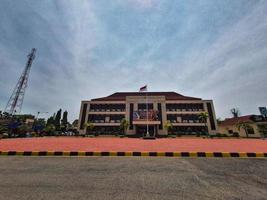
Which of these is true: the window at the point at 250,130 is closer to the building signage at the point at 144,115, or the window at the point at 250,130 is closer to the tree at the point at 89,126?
the building signage at the point at 144,115

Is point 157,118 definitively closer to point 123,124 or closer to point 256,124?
point 123,124

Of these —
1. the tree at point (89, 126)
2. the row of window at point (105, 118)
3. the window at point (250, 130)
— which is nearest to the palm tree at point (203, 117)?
the window at point (250, 130)

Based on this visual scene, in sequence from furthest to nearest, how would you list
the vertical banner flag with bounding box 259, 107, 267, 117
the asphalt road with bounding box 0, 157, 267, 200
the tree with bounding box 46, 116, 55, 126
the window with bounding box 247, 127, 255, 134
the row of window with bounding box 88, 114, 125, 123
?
the tree with bounding box 46, 116, 55, 126, the row of window with bounding box 88, 114, 125, 123, the window with bounding box 247, 127, 255, 134, the vertical banner flag with bounding box 259, 107, 267, 117, the asphalt road with bounding box 0, 157, 267, 200

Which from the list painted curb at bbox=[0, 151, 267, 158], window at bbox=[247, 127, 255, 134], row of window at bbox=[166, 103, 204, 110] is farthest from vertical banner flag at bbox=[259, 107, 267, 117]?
painted curb at bbox=[0, 151, 267, 158]

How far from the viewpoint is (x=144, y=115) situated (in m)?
38.8

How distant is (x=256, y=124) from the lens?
36750mm

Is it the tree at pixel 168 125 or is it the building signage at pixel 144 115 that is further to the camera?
the building signage at pixel 144 115

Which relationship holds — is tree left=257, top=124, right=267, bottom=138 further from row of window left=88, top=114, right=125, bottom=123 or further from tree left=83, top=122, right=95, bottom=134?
tree left=83, top=122, right=95, bottom=134

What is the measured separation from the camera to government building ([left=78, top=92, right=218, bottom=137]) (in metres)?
38.9

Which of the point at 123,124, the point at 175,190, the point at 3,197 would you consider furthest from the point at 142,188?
the point at 123,124

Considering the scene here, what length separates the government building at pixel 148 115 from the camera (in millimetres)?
38875

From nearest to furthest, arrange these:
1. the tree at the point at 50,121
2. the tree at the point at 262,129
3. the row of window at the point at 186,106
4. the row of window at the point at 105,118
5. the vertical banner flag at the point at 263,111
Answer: the tree at the point at 262,129 < the vertical banner flag at the point at 263,111 < the row of window at the point at 105,118 < the row of window at the point at 186,106 < the tree at the point at 50,121

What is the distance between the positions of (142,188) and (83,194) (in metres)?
1.17

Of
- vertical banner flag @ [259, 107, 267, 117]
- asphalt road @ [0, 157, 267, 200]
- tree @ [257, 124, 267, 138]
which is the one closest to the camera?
asphalt road @ [0, 157, 267, 200]
